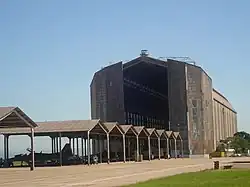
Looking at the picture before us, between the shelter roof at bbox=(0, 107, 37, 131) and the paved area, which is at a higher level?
the shelter roof at bbox=(0, 107, 37, 131)

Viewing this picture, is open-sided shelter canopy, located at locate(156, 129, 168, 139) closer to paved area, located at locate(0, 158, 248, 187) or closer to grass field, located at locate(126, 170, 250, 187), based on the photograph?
paved area, located at locate(0, 158, 248, 187)

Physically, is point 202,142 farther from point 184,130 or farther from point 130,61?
point 130,61

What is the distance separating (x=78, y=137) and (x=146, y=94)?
40665mm

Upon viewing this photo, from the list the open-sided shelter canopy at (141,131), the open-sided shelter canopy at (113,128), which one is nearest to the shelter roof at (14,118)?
the open-sided shelter canopy at (113,128)

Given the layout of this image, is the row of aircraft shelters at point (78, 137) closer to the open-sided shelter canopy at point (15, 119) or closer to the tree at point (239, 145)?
the open-sided shelter canopy at point (15, 119)

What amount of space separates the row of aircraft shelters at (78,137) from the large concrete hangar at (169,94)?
393cm

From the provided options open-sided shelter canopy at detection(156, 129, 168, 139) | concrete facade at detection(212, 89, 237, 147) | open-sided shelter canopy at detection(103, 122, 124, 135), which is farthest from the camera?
concrete facade at detection(212, 89, 237, 147)

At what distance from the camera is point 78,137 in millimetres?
95625

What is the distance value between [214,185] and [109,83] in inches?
3692

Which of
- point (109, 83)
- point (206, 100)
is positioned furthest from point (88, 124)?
point (206, 100)

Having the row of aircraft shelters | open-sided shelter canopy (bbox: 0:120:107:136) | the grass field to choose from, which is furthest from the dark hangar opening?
the grass field

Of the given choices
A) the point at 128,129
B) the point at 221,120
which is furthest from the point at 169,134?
the point at 221,120

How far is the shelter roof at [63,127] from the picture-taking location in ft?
254

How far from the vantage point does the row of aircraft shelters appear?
215 ft
